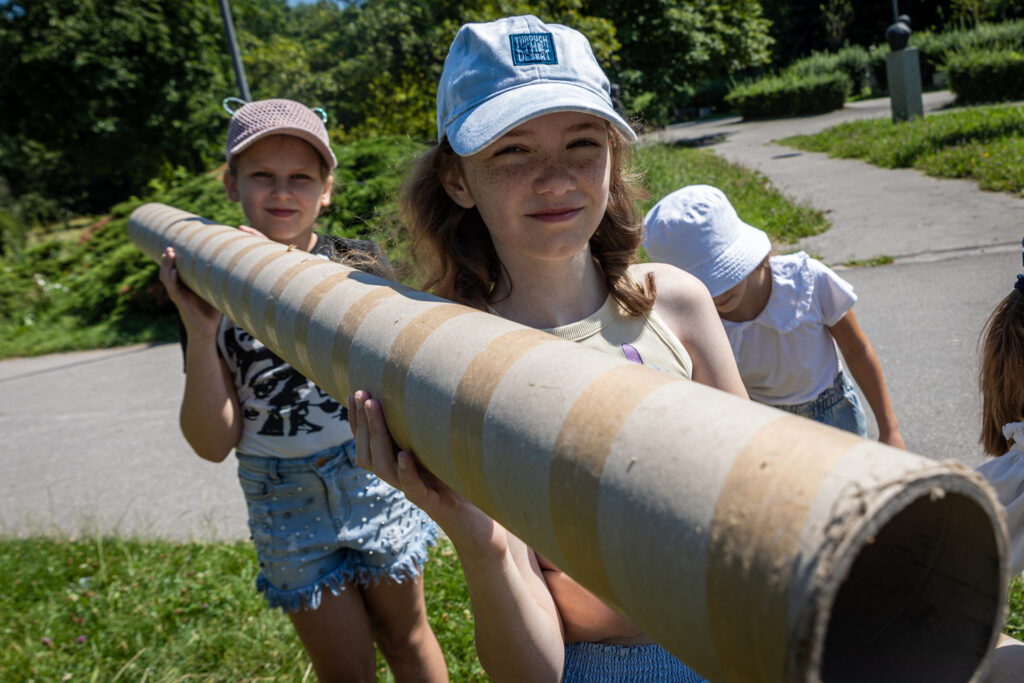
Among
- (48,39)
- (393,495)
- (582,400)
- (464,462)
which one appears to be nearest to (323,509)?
(393,495)

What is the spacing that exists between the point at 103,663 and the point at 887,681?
11.2 ft

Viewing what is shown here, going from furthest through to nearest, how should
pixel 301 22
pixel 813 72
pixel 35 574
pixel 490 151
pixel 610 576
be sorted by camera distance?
1. pixel 301 22
2. pixel 813 72
3. pixel 35 574
4. pixel 490 151
5. pixel 610 576

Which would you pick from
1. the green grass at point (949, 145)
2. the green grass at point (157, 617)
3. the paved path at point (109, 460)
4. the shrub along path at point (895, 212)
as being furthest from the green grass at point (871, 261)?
the paved path at point (109, 460)

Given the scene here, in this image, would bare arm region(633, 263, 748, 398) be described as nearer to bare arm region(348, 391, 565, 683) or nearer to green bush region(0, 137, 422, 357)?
bare arm region(348, 391, 565, 683)

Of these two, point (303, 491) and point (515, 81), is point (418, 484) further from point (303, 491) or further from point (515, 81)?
point (303, 491)

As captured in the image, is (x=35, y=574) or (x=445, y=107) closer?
(x=445, y=107)

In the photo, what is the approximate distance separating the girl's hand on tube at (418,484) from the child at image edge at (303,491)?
98 centimetres

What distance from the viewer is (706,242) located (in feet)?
8.55

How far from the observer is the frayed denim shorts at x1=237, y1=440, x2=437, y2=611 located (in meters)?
2.25

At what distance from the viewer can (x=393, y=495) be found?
2377 mm

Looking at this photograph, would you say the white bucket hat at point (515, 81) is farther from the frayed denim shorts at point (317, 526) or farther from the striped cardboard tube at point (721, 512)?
the frayed denim shorts at point (317, 526)

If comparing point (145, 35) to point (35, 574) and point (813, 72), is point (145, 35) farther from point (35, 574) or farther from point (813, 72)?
point (813, 72)

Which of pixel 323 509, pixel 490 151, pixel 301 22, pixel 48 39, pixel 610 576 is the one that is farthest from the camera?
pixel 301 22

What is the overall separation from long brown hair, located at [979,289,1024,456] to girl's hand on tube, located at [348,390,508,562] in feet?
4.53
